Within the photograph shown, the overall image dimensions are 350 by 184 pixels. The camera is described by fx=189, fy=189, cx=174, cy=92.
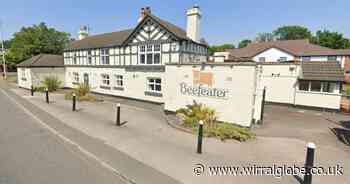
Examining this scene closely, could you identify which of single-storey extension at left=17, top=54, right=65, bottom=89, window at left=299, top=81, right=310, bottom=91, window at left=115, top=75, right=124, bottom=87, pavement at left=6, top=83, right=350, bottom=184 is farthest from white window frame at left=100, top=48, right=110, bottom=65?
window at left=299, top=81, right=310, bottom=91

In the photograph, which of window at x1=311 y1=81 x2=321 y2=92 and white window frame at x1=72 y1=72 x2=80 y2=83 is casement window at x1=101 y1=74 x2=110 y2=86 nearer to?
white window frame at x1=72 y1=72 x2=80 y2=83

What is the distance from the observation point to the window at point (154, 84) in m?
16.2

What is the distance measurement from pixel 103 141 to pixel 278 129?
826cm

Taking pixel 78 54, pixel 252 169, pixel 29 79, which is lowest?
pixel 252 169

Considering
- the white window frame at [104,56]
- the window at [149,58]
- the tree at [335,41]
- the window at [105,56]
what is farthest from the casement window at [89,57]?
the tree at [335,41]

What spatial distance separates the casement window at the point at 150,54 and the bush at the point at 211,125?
7367 mm

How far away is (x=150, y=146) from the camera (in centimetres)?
693

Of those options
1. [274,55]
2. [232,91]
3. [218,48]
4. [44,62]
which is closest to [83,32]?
[44,62]

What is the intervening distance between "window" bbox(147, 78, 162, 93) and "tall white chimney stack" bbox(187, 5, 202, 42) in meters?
4.72

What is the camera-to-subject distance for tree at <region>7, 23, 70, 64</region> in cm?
3728

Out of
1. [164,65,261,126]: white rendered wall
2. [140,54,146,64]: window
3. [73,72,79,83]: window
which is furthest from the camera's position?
[73,72,79,83]: window

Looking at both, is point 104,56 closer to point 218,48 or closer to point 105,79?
point 105,79

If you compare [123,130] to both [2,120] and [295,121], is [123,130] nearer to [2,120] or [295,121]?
[2,120]

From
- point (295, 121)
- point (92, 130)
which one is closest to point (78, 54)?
point (92, 130)
